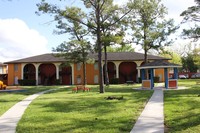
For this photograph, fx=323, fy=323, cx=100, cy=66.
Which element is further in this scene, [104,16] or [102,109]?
[104,16]

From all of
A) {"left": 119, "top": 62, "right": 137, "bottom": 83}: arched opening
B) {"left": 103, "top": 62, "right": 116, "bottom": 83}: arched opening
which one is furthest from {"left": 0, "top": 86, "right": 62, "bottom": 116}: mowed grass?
{"left": 119, "top": 62, "right": 137, "bottom": 83}: arched opening

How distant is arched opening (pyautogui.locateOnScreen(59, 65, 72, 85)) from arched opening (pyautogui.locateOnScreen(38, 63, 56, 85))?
1.34 m

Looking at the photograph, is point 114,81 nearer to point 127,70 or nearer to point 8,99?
point 127,70

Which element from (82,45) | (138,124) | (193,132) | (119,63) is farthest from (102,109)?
(119,63)

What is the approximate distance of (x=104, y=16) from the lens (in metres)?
31.4

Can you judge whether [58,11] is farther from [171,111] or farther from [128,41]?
[128,41]

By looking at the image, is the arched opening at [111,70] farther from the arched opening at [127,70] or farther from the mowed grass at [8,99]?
the mowed grass at [8,99]

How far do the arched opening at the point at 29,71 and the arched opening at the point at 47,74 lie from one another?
4.72 ft

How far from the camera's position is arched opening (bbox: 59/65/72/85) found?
6106cm

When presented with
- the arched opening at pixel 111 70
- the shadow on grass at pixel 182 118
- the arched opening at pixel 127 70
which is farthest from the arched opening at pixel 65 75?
the shadow on grass at pixel 182 118

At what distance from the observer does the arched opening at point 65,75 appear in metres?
61.1

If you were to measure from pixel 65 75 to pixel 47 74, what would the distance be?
341 centimetres

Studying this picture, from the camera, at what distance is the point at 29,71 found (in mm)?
61625

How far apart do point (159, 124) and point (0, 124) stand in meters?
5.97
